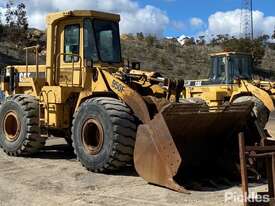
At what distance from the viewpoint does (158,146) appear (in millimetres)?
8969

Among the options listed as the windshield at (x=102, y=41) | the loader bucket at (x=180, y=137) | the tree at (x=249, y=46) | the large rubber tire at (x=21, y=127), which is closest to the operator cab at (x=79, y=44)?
the windshield at (x=102, y=41)

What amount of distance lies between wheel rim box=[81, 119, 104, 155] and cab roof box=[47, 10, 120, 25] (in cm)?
248

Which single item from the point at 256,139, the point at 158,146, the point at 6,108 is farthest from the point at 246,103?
the point at 6,108

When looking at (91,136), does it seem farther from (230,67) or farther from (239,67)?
(239,67)

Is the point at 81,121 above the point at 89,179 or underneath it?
above

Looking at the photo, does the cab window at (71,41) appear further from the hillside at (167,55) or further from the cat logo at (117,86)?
the hillside at (167,55)

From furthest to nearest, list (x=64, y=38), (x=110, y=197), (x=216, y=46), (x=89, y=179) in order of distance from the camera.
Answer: (x=216, y=46) → (x=64, y=38) → (x=89, y=179) → (x=110, y=197)

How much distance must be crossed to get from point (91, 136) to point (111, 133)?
0.91 metres

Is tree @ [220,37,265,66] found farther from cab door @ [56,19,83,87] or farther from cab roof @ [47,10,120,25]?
cab door @ [56,19,83,87]

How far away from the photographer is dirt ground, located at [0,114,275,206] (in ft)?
26.5

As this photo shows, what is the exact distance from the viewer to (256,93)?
1820 cm

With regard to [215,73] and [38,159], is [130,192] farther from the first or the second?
[215,73]

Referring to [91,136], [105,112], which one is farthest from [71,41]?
[105,112]

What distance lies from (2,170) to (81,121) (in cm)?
177
